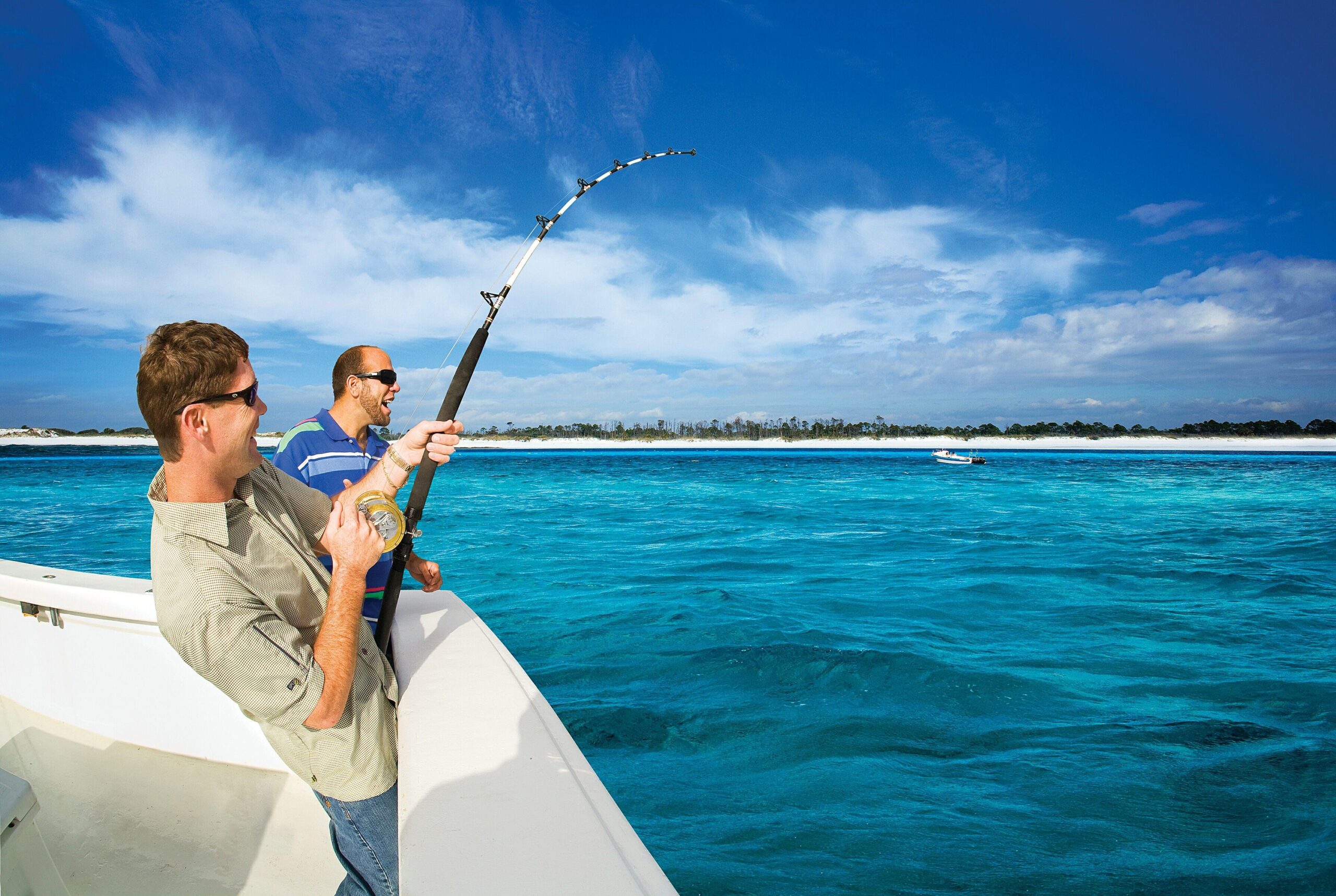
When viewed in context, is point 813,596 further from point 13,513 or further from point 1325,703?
point 13,513

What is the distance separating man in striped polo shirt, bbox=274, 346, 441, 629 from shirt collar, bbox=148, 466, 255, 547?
921 mm

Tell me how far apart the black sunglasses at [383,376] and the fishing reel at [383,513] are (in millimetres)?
879

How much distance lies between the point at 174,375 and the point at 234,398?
0.10 meters

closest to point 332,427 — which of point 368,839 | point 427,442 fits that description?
point 427,442

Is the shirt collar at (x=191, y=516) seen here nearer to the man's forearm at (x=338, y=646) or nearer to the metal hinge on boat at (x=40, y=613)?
the man's forearm at (x=338, y=646)

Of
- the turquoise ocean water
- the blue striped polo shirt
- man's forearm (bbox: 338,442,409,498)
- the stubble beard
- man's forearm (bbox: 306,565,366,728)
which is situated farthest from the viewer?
the turquoise ocean water

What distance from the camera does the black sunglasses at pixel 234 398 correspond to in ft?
4.05

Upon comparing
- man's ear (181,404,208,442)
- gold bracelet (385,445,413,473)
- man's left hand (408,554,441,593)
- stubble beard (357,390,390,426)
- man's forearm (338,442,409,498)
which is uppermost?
stubble beard (357,390,390,426)

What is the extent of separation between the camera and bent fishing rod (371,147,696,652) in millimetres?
1601

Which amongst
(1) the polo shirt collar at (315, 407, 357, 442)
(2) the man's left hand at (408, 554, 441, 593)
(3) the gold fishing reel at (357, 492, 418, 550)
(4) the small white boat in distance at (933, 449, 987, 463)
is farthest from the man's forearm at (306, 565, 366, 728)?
(4) the small white boat in distance at (933, 449, 987, 463)

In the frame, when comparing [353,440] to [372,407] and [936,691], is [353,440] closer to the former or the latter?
[372,407]

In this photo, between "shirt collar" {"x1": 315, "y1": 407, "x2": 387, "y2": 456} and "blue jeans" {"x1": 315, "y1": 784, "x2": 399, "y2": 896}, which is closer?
"blue jeans" {"x1": 315, "y1": 784, "x2": 399, "y2": 896}

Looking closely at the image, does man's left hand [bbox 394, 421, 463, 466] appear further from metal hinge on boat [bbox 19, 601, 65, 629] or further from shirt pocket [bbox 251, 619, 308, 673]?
metal hinge on boat [bbox 19, 601, 65, 629]

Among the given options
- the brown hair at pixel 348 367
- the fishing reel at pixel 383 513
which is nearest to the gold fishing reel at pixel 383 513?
the fishing reel at pixel 383 513
